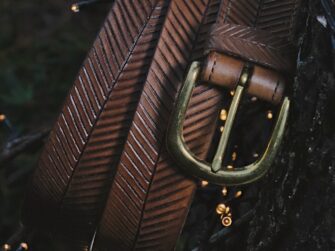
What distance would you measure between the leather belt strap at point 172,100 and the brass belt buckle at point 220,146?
1.1 inches

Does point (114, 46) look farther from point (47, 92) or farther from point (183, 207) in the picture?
point (47, 92)

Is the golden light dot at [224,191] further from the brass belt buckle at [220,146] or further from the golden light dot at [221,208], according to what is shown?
the brass belt buckle at [220,146]

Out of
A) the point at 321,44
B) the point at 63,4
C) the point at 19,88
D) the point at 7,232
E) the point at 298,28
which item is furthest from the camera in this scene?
the point at 63,4

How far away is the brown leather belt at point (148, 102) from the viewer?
2.29 feet

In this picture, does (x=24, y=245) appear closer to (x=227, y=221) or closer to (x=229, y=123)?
(x=227, y=221)

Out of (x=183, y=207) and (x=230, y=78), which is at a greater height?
(x=230, y=78)

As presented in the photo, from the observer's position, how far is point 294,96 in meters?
0.70

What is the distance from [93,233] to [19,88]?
968 mm

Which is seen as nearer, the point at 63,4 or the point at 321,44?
the point at 321,44

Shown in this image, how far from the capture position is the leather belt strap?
718 millimetres

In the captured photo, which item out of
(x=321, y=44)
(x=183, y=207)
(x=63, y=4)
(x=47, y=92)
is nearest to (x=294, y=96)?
(x=321, y=44)

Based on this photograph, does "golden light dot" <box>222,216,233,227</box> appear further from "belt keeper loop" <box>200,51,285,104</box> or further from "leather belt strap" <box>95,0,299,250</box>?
"belt keeper loop" <box>200,51,285,104</box>

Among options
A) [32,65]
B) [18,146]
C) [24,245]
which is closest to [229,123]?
[24,245]

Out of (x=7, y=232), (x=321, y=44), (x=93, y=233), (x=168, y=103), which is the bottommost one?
(x=7, y=232)
